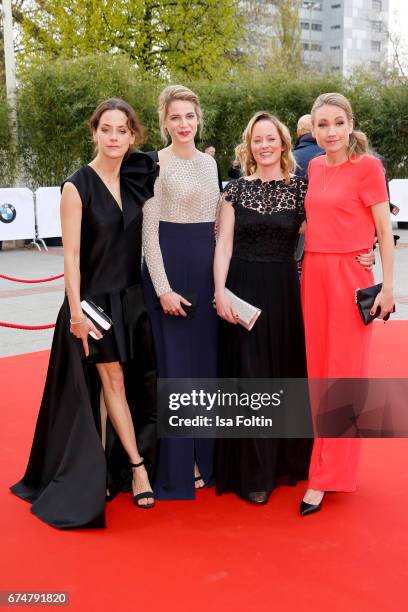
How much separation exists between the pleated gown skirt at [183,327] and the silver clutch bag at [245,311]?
0.20 metres

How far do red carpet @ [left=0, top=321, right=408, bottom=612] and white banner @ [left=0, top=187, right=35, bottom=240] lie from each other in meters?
9.55

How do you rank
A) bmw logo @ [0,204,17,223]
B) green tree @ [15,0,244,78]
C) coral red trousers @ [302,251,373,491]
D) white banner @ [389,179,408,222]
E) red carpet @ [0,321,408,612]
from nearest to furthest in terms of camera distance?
red carpet @ [0,321,408,612] < coral red trousers @ [302,251,373,491] < bmw logo @ [0,204,17,223] < white banner @ [389,179,408,222] < green tree @ [15,0,244,78]

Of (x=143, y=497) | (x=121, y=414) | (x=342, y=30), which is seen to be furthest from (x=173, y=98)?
(x=342, y=30)

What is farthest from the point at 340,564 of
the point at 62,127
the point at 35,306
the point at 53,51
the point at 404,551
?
the point at 53,51

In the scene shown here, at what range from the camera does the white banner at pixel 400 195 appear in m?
15.9

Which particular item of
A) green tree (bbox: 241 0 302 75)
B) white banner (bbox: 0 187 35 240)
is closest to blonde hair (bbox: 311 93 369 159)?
white banner (bbox: 0 187 35 240)

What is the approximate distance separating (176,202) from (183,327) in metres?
0.59

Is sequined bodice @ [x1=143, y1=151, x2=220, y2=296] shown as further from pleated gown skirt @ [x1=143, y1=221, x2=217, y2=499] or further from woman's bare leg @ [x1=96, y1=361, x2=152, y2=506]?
woman's bare leg @ [x1=96, y1=361, x2=152, y2=506]

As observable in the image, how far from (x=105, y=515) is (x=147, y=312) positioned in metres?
0.91

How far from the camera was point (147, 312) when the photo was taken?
3416 millimetres

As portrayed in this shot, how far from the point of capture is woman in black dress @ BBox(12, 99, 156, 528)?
3189 millimetres

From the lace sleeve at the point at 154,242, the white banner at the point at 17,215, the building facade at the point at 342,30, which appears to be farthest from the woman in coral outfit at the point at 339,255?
the building facade at the point at 342,30

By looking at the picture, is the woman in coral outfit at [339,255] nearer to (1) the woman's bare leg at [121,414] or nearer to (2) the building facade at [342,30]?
(1) the woman's bare leg at [121,414]

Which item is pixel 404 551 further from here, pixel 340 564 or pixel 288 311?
pixel 288 311
